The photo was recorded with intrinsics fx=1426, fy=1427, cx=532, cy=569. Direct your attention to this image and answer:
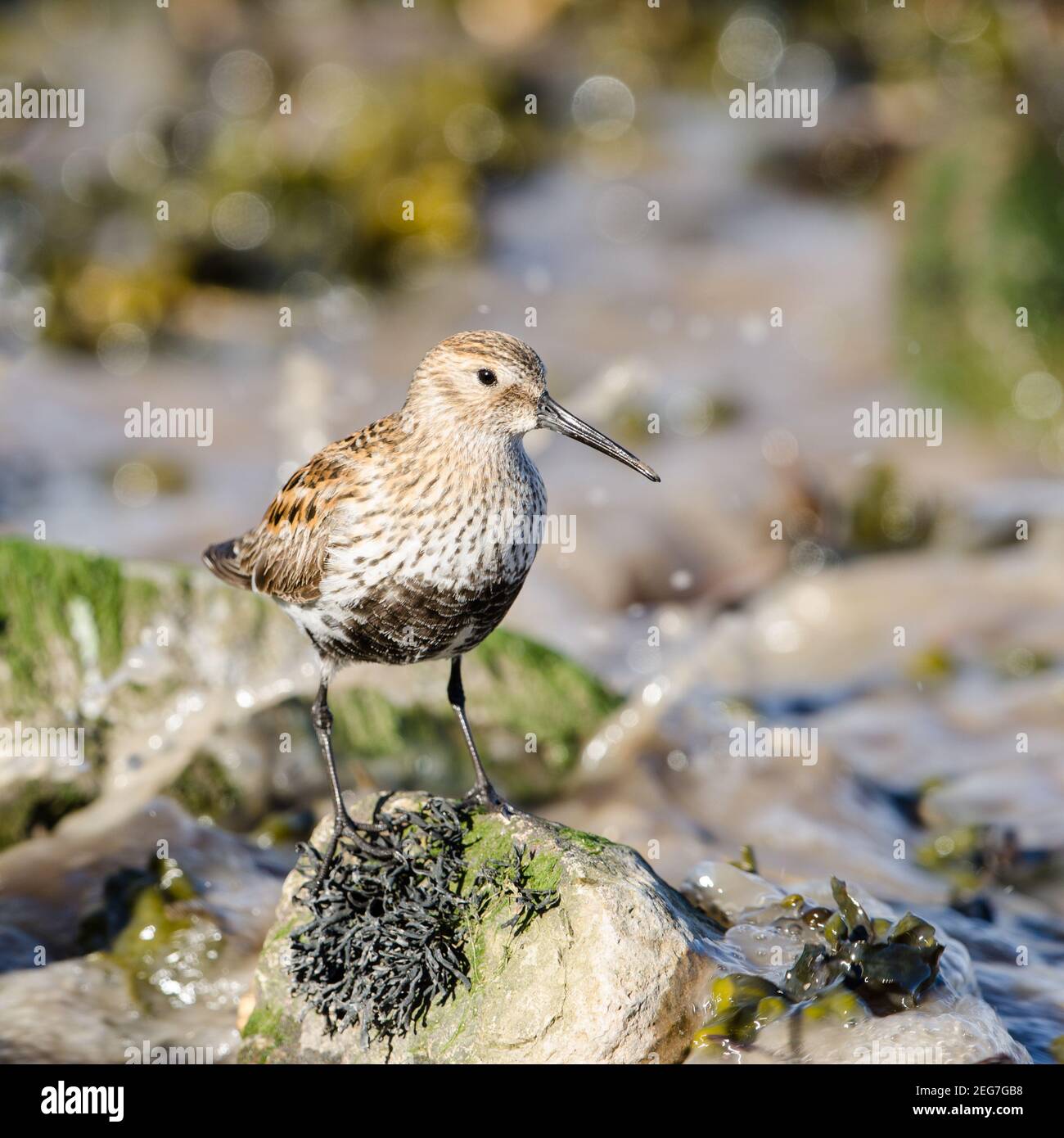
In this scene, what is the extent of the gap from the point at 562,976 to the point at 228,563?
2.81 meters

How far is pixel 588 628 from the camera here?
11219 millimetres

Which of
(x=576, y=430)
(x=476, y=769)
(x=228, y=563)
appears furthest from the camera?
(x=228, y=563)

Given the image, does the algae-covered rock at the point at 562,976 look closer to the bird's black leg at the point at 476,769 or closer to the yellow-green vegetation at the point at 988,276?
the bird's black leg at the point at 476,769

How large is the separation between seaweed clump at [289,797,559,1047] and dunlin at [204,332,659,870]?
6.4 inches

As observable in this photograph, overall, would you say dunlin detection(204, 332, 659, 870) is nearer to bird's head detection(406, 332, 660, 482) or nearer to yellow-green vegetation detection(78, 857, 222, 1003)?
bird's head detection(406, 332, 660, 482)

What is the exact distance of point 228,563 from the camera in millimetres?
7035

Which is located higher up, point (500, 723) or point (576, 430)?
point (576, 430)

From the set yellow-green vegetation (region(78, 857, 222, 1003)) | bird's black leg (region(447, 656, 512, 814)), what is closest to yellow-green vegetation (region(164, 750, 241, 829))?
yellow-green vegetation (region(78, 857, 222, 1003))

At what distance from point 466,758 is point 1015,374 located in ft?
26.0

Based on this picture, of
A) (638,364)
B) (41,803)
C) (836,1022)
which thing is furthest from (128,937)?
(638,364)

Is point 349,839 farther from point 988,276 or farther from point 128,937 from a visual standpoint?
point 988,276

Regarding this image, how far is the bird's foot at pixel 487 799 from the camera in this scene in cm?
606

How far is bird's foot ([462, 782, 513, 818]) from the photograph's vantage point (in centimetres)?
606

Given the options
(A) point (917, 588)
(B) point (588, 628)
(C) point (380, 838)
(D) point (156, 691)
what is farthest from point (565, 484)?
(C) point (380, 838)
